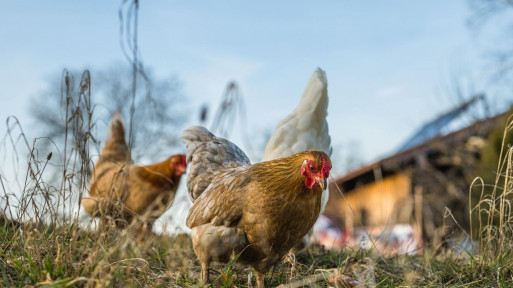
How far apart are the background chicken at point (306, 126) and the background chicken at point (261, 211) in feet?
4.08

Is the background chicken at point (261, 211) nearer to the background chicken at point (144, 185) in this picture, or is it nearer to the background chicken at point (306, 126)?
the background chicken at point (306, 126)

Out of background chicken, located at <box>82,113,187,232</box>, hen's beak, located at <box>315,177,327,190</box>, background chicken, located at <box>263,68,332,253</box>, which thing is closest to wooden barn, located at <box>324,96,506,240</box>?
background chicken, located at <box>82,113,187,232</box>

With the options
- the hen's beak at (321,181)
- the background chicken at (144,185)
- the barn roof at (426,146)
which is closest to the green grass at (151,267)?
the hen's beak at (321,181)

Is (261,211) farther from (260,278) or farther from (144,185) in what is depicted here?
(144,185)

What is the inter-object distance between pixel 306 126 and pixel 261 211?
1.74 meters

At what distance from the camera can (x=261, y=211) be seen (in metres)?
2.60

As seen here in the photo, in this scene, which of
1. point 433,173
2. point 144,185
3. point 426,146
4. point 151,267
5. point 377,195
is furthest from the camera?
point 377,195

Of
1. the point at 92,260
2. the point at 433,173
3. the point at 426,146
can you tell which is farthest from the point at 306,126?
the point at 426,146

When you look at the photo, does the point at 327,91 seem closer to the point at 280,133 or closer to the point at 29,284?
the point at 280,133

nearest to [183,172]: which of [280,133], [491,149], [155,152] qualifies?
[280,133]

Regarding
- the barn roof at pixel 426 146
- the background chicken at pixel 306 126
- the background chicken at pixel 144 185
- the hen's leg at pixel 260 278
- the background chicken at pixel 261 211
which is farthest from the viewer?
the barn roof at pixel 426 146

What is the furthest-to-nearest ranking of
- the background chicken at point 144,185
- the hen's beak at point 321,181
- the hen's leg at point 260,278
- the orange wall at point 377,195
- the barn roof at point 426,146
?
the orange wall at point 377,195, the barn roof at point 426,146, the background chicken at point 144,185, the hen's leg at point 260,278, the hen's beak at point 321,181

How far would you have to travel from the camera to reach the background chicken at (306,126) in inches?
162

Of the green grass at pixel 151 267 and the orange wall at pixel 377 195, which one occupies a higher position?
the green grass at pixel 151 267
